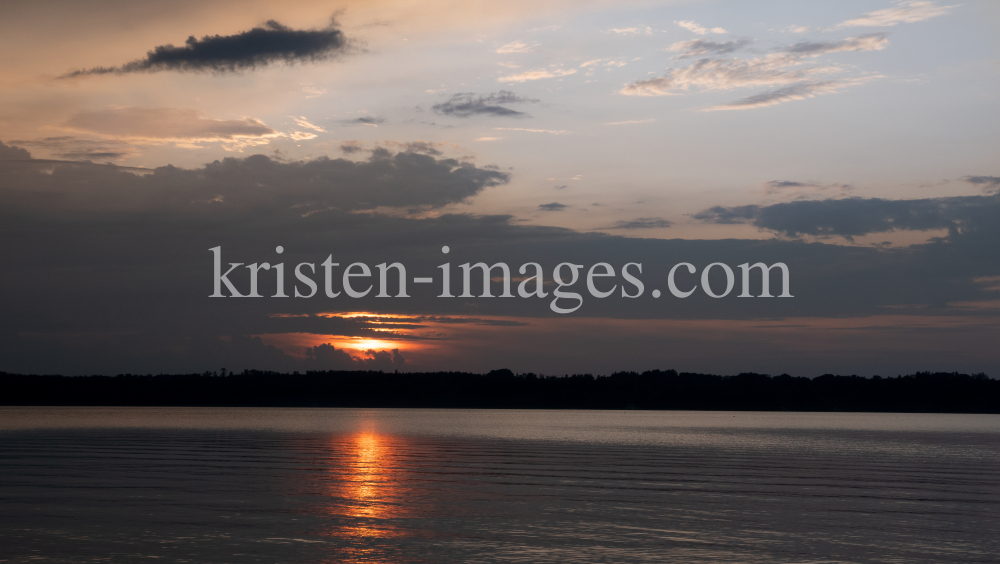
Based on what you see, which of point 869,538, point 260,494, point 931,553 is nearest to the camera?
point 931,553

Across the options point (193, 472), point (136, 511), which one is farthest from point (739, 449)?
point (136, 511)

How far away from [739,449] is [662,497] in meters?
39.7

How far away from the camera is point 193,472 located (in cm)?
4347

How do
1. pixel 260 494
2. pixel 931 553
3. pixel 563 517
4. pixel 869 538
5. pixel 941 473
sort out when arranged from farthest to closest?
pixel 941 473, pixel 260 494, pixel 563 517, pixel 869 538, pixel 931 553

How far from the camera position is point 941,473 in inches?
1864

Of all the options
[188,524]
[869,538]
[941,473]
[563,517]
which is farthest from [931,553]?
[941,473]

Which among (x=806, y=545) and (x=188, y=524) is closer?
(x=806, y=545)

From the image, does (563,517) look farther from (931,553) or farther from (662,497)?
(931,553)

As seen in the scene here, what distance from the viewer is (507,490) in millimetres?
36312

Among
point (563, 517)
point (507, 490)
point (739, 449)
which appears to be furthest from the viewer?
point (739, 449)

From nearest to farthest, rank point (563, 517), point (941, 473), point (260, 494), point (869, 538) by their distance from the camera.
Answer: point (869, 538)
point (563, 517)
point (260, 494)
point (941, 473)

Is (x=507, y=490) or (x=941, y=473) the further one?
(x=941, y=473)

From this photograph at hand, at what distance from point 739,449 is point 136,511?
176ft

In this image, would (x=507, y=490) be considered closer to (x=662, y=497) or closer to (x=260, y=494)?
(x=662, y=497)
